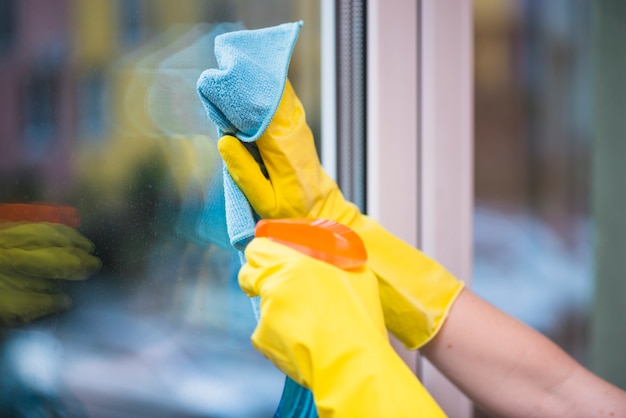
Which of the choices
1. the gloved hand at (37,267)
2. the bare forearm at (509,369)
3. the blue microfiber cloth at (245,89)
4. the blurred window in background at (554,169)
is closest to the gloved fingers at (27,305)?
the gloved hand at (37,267)

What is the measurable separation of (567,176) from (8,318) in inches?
38.0

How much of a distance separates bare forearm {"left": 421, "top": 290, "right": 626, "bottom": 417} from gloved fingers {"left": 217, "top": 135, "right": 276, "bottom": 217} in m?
0.29

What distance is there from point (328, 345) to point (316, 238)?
115 millimetres

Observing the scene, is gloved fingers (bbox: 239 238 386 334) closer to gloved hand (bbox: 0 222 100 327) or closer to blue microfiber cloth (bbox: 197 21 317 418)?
blue microfiber cloth (bbox: 197 21 317 418)

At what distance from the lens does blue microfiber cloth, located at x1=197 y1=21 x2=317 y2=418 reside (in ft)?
2.09

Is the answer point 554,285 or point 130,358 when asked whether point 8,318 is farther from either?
point 554,285

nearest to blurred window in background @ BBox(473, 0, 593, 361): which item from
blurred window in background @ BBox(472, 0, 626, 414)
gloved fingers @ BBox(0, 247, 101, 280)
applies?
blurred window in background @ BBox(472, 0, 626, 414)

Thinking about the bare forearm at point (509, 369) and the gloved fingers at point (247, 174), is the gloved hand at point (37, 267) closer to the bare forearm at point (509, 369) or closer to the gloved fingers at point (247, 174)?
the gloved fingers at point (247, 174)

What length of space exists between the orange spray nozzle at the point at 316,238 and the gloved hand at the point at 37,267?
0.23m

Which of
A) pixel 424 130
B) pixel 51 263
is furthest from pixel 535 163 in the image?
pixel 51 263

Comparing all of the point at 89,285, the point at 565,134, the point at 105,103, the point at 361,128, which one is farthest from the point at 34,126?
the point at 565,134

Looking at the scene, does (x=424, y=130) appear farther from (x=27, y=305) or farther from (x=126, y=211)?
(x=27, y=305)

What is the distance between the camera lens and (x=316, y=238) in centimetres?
63

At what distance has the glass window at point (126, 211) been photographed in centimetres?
69
